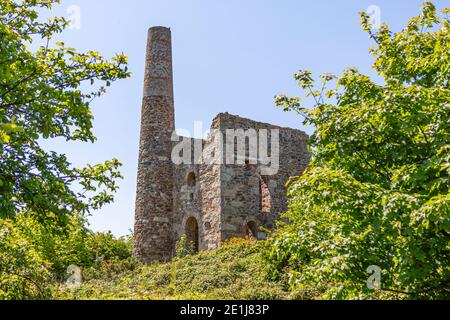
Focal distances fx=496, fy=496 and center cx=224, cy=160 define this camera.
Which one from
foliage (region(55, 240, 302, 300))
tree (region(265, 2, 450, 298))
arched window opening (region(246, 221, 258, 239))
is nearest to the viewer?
tree (region(265, 2, 450, 298))

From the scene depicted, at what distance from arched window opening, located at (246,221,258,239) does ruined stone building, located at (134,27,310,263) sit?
0.14 feet

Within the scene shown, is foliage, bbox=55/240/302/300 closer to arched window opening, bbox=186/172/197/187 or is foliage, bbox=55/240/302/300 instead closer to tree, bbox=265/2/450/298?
arched window opening, bbox=186/172/197/187

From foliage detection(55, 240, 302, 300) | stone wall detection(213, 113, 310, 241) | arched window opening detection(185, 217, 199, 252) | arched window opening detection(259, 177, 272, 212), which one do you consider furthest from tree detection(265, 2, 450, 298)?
arched window opening detection(185, 217, 199, 252)

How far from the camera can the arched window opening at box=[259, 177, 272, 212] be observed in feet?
70.3

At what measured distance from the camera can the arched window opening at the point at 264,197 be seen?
70.3 feet

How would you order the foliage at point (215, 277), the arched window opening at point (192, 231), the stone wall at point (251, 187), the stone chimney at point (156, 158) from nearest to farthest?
1. the foliage at point (215, 277)
2. the stone wall at point (251, 187)
3. the arched window opening at point (192, 231)
4. the stone chimney at point (156, 158)

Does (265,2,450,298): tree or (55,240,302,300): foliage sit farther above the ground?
(265,2,450,298): tree

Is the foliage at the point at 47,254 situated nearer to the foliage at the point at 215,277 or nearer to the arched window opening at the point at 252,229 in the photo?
the foliage at the point at 215,277

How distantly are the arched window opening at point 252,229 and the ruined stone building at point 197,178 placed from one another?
42mm

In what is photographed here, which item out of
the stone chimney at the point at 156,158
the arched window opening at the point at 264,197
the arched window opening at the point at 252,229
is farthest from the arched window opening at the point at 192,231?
the arched window opening at the point at 264,197

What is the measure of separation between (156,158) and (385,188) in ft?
55.2

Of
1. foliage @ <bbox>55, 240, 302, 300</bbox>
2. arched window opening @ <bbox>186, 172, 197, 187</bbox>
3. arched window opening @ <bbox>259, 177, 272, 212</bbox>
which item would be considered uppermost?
arched window opening @ <bbox>186, 172, 197, 187</bbox>
